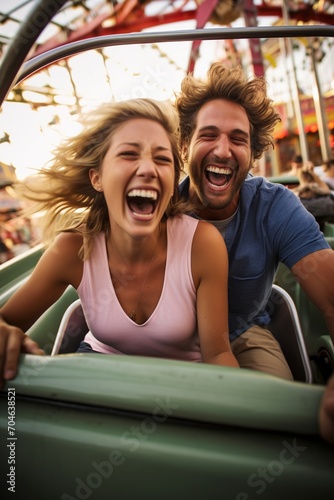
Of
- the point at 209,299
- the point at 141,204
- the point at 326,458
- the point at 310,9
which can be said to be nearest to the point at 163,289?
the point at 209,299

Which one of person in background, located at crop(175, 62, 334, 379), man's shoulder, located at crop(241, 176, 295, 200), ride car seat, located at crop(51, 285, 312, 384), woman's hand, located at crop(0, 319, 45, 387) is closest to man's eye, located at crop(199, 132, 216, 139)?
person in background, located at crop(175, 62, 334, 379)

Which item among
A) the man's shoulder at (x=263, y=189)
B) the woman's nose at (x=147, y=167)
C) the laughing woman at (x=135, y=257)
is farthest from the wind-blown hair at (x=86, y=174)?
the man's shoulder at (x=263, y=189)

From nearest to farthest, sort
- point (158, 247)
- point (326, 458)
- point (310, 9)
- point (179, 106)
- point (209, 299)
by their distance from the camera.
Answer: point (326, 458)
point (209, 299)
point (158, 247)
point (179, 106)
point (310, 9)

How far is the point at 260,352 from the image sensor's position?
3.54 ft

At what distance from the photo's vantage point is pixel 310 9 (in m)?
10.5

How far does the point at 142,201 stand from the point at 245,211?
1.03 feet

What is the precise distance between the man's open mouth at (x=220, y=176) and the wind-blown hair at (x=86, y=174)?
139 millimetres

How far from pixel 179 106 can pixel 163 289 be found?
0.67m

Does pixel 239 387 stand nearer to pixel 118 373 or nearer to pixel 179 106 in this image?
pixel 118 373

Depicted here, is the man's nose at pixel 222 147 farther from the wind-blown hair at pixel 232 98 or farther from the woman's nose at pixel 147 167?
the woman's nose at pixel 147 167

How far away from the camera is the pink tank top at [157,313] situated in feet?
2.81

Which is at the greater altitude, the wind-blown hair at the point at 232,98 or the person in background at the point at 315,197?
the wind-blown hair at the point at 232,98

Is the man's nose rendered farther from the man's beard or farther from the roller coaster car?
the roller coaster car

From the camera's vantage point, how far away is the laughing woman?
2.83ft
